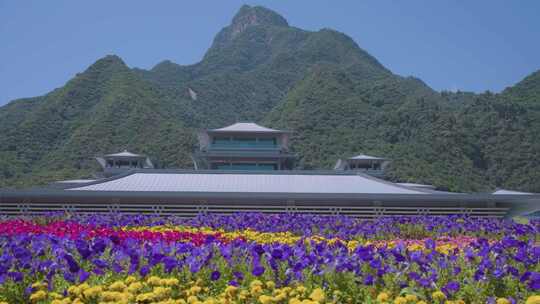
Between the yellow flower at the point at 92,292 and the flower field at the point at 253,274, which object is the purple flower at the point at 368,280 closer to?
the flower field at the point at 253,274

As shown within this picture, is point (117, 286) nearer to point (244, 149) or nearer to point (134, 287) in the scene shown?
point (134, 287)

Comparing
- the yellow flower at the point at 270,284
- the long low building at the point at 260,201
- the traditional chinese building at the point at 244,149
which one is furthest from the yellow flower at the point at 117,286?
the traditional chinese building at the point at 244,149

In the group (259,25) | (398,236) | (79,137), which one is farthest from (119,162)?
(259,25)

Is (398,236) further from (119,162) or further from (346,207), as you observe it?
(119,162)

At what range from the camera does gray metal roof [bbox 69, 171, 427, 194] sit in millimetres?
20812

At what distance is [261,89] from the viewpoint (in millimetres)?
123812

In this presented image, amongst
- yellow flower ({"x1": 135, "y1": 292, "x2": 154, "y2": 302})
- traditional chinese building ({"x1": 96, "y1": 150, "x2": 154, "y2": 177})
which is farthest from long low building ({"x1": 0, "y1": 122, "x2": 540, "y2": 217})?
traditional chinese building ({"x1": 96, "y1": 150, "x2": 154, "y2": 177})

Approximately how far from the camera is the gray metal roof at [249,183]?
20812 millimetres

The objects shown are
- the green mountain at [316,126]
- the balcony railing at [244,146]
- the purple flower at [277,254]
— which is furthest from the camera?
the green mountain at [316,126]

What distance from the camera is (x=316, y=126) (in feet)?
266

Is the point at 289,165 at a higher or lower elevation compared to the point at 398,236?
higher

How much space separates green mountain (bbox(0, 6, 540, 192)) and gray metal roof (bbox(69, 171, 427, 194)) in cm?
4052

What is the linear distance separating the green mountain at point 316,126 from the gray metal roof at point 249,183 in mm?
40518

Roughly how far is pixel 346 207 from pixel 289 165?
31042mm
